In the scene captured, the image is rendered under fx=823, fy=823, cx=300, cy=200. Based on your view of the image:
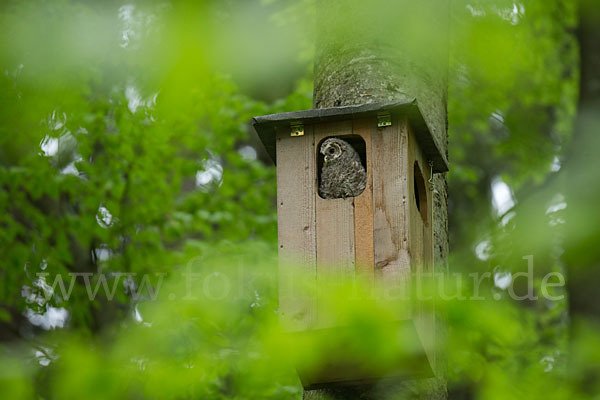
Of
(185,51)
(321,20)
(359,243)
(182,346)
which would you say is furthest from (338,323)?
(182,346)

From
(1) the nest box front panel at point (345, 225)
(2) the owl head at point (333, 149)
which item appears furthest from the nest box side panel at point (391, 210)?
(2) the owl head at point (333, 149)

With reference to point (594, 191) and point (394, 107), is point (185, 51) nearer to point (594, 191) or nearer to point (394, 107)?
point (394, 107)

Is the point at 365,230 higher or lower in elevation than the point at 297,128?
lower

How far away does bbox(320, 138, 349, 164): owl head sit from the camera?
295cm

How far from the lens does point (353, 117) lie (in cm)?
296

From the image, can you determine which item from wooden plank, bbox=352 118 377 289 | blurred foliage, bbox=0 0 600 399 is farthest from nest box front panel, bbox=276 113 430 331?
blurred foliage, bbox=0 0 600 399

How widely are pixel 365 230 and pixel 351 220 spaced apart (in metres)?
0.07

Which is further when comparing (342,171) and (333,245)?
(342,171)

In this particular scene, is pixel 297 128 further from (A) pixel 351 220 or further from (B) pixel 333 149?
(A) pixel 351 220

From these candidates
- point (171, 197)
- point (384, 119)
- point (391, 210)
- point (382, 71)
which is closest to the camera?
point (391, 210)

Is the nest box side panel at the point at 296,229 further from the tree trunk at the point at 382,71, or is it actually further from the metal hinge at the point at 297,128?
the tree trunk at the point at 382,71

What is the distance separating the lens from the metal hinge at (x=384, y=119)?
2.91 m

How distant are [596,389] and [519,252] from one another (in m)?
0.43

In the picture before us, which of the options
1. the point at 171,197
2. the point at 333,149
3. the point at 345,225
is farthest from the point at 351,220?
the point at 171,197
